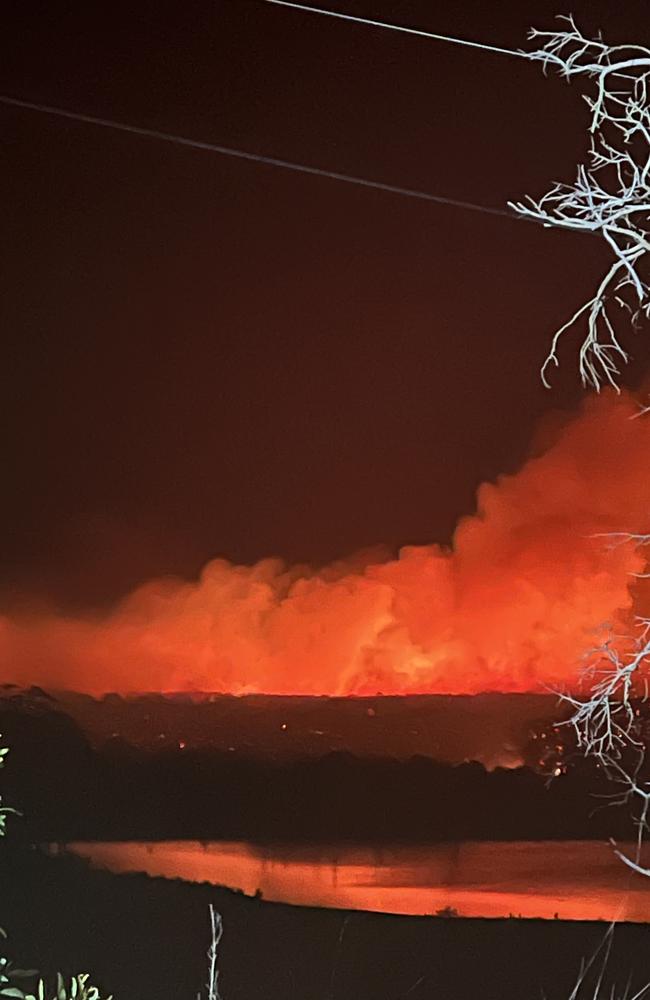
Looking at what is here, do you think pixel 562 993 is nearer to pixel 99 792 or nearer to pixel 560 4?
pixel 99 792

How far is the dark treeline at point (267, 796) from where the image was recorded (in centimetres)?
290

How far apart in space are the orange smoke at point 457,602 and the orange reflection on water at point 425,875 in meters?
0.43

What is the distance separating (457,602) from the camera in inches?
118

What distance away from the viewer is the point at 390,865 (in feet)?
9.61

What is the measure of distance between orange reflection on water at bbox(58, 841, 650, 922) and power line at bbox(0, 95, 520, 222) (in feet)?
5.69

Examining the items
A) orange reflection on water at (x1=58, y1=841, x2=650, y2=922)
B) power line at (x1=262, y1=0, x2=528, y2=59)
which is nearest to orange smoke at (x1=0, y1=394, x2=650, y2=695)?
orange reflection on water at (x1=58, y1=841, x2=650, y2=922)

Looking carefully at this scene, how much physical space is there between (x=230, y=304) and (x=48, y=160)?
0.72 m

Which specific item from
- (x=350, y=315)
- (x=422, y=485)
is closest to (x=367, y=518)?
(x=422, y=485)

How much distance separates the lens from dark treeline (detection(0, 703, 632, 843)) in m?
2.90

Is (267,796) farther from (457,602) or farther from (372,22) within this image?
(372,22)

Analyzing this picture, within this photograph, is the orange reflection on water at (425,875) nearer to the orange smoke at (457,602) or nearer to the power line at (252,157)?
the orange smoke at (457,602)

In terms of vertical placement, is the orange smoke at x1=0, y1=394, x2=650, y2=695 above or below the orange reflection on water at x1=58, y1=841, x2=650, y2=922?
above

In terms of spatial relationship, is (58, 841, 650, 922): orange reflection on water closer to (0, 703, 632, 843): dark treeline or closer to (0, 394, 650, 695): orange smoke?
(0, 703, 632, 843): dark treeline

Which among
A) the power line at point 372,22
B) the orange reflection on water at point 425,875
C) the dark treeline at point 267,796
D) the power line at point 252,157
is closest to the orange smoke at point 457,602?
the dark treeline at point 267,796
